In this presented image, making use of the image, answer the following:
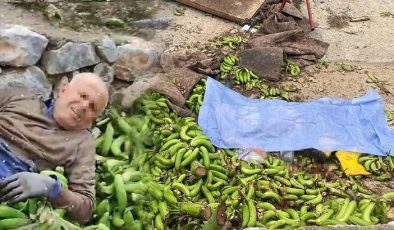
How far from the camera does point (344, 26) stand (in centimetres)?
750

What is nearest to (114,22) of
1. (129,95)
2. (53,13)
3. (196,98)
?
(53,13)

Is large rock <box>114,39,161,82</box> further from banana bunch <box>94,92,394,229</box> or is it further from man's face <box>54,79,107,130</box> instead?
man's face <box>54,79,107,130</box>

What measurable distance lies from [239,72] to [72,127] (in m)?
3.40

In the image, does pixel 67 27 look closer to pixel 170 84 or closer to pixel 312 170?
pixel 170 84

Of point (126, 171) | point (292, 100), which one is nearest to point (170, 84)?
point (292, 100)

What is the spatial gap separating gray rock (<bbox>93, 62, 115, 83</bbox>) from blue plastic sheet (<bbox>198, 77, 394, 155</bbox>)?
1.50 meters

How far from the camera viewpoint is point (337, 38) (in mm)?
7180

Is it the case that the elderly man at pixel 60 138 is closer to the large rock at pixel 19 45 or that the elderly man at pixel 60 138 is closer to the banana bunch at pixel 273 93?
the large rock at pixel 19 45

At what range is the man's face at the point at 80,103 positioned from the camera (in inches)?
103

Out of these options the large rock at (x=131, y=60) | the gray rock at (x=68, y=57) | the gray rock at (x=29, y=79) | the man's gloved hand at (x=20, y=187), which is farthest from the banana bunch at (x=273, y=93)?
the man's gloved hand at (x=20, y=187)

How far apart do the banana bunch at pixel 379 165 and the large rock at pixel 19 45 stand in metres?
2.66

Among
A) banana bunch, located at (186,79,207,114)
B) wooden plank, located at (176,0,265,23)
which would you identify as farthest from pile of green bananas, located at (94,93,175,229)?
wooden plank, located at (176,0,265,23)

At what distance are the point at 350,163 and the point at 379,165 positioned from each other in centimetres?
23

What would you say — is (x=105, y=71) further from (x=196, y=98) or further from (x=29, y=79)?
(x=196, y=98)
